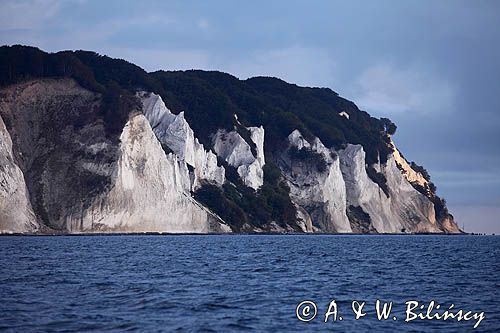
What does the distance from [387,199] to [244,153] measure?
3445 cm

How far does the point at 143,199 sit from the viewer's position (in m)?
99.8

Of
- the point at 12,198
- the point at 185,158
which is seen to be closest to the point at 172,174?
the point at 185,158

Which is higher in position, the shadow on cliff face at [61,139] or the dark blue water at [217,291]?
the shadow on cliff face at [61,139]

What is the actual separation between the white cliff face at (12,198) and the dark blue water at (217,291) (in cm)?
2998

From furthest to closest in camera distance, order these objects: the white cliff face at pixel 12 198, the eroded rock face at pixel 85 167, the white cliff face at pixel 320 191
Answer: the white cliff face at pixel 320 191
the eroded rock face at pixel 85 167
the white cliff face at pixel 12 198

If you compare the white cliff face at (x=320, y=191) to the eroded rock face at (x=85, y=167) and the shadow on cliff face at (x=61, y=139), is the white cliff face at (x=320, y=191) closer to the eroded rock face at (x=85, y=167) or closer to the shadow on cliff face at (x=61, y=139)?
the eroded rock face at (x=85, y=167)

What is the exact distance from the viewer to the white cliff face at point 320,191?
454 feet

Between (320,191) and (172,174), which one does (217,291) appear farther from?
(320,191)

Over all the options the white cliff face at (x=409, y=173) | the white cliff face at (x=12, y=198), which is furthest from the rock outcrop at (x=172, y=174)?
the white cliff face at (x=409, y=173)

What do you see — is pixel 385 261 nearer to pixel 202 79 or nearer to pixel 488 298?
pixel 488 298

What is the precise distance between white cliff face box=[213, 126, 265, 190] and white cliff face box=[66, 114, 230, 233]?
20.4 m

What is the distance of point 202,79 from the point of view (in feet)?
550

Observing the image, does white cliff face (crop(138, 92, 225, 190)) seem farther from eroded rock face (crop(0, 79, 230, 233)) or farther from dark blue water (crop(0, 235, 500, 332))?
dark blue water (crop(0, 235, 500, 332))

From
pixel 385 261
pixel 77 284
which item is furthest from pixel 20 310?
pixel 385 261
